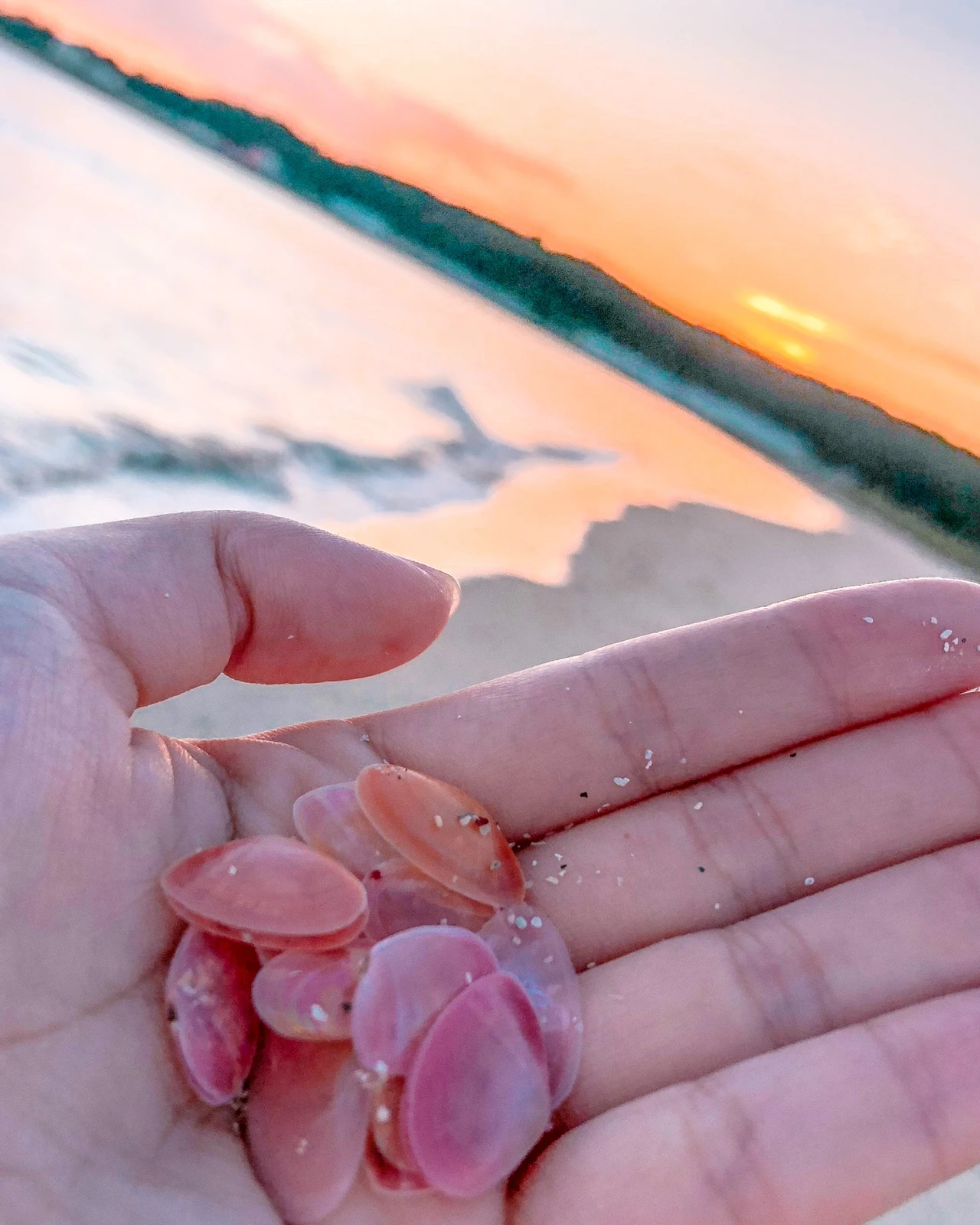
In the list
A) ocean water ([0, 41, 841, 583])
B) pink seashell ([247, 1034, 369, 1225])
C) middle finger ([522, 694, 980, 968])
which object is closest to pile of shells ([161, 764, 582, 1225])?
pink seashell ([247, 1034, 369, 1225])

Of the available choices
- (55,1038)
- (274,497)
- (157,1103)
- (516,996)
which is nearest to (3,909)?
(55,1038)

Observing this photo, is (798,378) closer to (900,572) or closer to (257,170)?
(900,572)

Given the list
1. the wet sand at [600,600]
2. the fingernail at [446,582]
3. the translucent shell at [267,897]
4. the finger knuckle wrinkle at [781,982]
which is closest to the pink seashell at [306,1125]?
the translucent shell at [267,897]

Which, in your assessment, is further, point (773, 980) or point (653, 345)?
point (653, 345)

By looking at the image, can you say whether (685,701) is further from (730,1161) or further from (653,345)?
(653,345)

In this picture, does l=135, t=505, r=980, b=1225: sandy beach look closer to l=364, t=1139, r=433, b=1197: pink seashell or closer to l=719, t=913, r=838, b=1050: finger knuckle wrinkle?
l=719, t=913, r=838, b=1050: finger knuckle wrinkle

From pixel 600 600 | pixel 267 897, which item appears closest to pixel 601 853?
pixel 267 897
